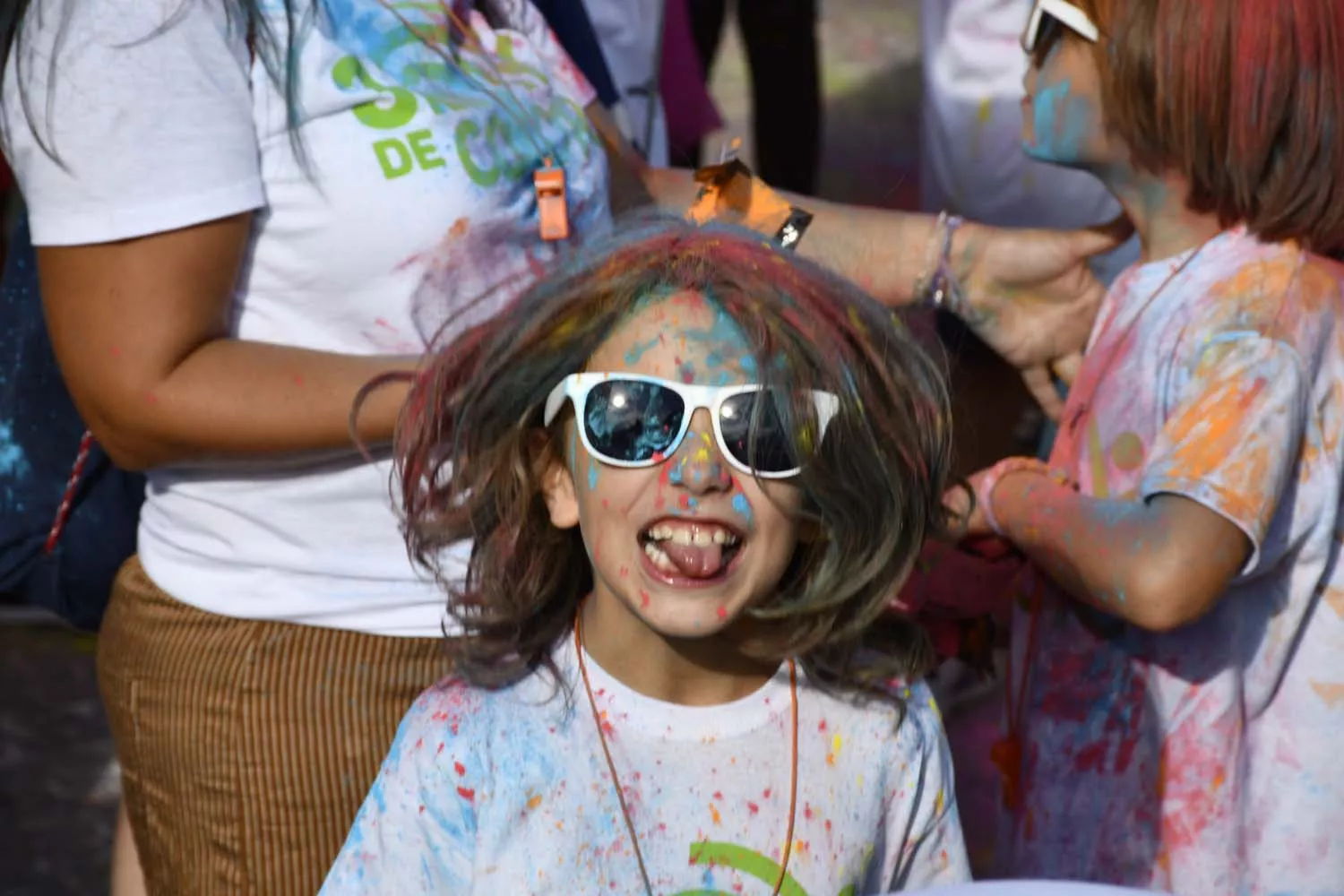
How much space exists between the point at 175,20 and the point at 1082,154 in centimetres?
115

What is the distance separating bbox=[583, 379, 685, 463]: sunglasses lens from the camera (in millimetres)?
1636

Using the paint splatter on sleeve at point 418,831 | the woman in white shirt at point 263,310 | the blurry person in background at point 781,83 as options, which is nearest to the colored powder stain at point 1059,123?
the woman in white shirt at point 263,310

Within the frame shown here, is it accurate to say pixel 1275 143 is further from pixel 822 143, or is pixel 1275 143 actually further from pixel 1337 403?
pixel 822 143

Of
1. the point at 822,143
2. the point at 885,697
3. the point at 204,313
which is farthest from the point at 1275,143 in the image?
the point at 822,143

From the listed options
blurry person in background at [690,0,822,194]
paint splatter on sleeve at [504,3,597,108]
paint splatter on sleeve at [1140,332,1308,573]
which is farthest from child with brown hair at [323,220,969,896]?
blurry person in background at [690,0,822,194]

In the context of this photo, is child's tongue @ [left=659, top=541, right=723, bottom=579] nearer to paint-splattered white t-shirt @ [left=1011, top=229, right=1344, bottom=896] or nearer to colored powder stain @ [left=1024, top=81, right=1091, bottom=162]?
paint-splattered white t-shirt @ [left=1011, top=229, right=1344, bottom=896]

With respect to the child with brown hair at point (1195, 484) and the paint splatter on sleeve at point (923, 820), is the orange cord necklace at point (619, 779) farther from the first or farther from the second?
the child with brown hair at point (1195, 484)

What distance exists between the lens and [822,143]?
21.2 ft

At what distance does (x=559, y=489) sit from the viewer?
1791mm

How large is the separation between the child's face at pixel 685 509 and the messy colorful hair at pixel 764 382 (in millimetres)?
26

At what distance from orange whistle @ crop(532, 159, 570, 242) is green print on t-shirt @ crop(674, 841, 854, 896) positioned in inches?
27.5

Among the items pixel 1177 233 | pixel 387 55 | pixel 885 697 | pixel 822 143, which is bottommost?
pixel 822 143

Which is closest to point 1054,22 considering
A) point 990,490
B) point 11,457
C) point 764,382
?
point 990,490

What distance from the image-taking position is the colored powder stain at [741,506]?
5.41 ft
